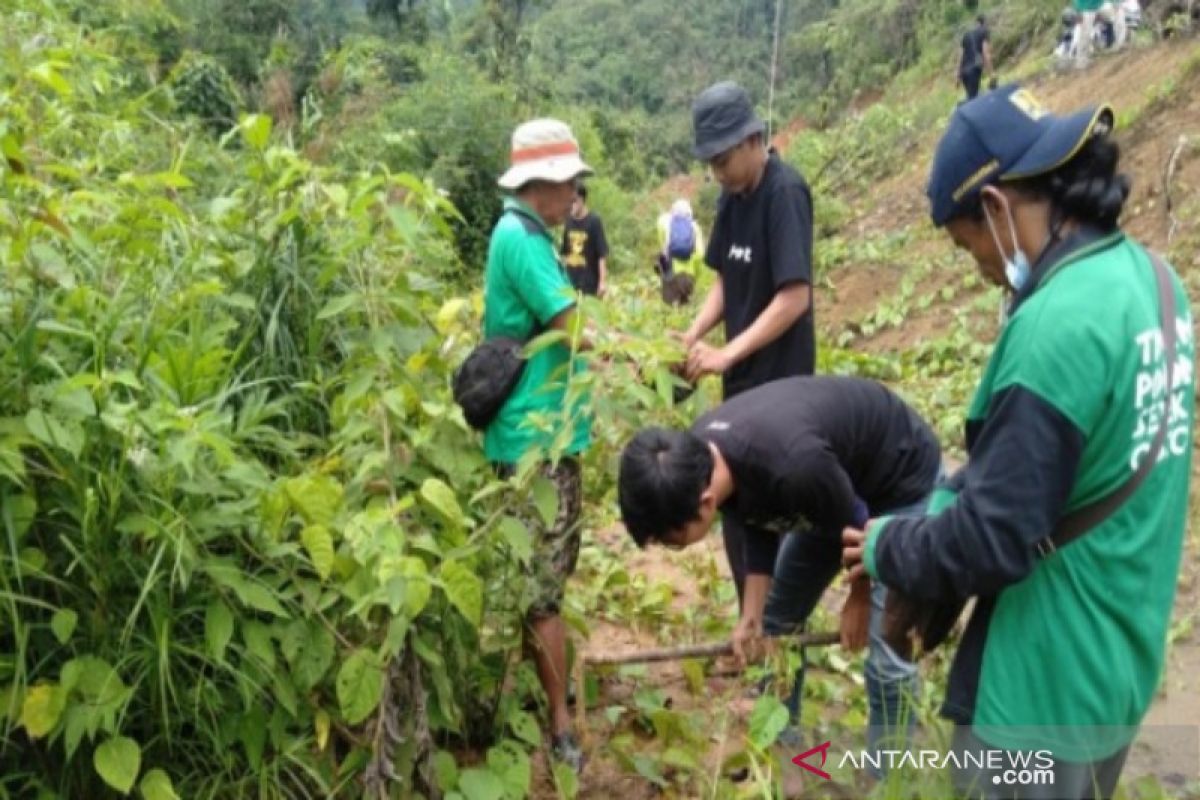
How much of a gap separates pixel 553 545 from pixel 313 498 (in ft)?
2.60

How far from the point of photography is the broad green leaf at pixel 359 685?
2.27 m

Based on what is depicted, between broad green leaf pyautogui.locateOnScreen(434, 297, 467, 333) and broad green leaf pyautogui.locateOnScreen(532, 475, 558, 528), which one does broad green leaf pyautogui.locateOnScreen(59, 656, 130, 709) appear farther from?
broad green leaf pyautogui.locateOnScreen(434, 297, 467, 333)

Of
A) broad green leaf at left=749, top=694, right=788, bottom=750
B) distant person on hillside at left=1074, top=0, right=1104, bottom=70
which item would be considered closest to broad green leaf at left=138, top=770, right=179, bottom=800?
broad green leaf at left=749, top=694, right=788, bottom=750

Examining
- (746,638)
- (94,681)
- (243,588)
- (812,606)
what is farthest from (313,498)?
→ (812,606)

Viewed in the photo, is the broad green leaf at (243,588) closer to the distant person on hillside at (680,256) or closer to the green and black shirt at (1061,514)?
the green and black shirt at (1061,514)

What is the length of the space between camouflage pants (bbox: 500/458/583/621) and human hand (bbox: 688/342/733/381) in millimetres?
416

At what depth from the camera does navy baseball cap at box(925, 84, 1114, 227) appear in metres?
1.60

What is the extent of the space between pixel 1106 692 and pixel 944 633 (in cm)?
37

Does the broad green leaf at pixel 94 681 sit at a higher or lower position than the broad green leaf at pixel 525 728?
higher

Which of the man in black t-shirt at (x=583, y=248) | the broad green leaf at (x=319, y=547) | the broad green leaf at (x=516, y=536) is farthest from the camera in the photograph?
the man in black t-shirt at (x=583, y=248)

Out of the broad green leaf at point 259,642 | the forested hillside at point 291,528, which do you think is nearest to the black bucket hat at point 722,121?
the forested hillside at point 291,528

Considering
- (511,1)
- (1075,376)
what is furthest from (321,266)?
(511,1)

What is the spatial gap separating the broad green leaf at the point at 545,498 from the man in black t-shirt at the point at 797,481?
0.88 ft

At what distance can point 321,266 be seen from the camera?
321cm
